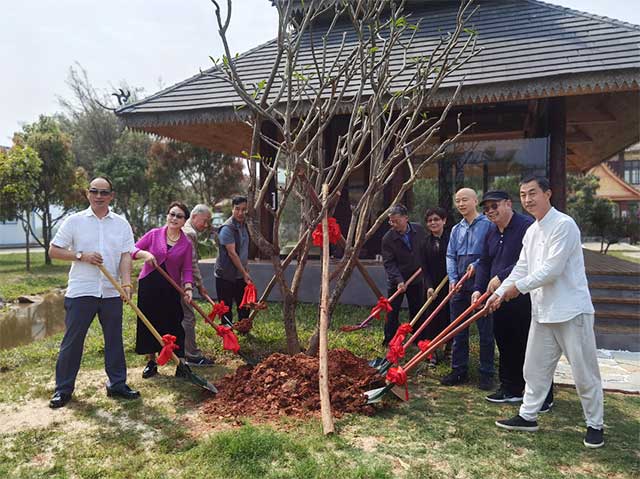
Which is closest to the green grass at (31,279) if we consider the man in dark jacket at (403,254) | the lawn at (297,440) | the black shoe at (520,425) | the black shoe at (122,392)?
the lawn at (297,440)

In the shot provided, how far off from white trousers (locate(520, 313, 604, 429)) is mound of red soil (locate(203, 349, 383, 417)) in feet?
3.74

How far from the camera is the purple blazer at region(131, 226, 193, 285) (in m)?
4.37

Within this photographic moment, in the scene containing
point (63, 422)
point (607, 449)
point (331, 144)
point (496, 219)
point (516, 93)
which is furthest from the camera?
point (331, 144)

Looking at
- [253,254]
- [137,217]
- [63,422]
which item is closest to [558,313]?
[63,422]

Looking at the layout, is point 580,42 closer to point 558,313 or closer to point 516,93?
point 516,93

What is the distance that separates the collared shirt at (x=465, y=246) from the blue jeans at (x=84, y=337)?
116 inches

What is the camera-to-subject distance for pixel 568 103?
24.2ft

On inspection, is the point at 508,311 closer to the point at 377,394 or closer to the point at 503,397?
the point at 503,397

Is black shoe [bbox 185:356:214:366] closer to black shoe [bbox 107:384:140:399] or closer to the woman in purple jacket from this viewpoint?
the woman in purple jacket

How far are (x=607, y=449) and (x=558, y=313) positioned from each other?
907 millimetres

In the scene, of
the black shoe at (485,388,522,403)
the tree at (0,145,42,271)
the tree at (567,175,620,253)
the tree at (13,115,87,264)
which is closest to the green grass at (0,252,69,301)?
the tree at (13,115,87,264)

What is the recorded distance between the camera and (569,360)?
303 cm

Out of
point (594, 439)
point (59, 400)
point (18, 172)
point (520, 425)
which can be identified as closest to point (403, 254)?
point (520, 425)

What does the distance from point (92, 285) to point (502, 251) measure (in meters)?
3.31
